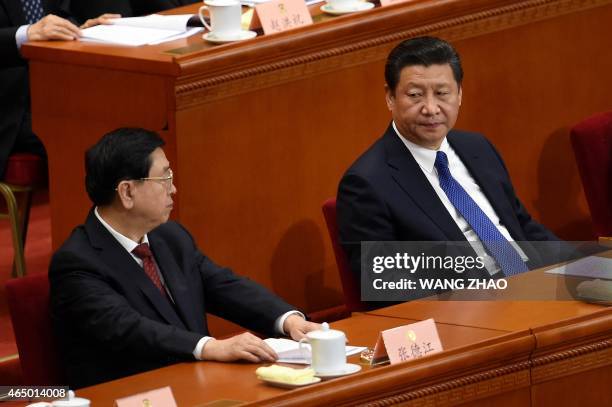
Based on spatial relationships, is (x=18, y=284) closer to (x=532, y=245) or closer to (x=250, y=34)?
(x=250, y=34)

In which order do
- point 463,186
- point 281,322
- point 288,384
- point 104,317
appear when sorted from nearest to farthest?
point 288,384 → point 104,317 → point 281,322 → point 463,186

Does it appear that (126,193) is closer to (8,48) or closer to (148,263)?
(148,263)

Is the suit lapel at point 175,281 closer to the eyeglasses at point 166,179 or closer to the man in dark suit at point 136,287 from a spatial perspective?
the man in dark suit at point 136,287

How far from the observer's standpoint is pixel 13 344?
3.55 metres

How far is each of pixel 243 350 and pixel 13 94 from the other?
1678 mm

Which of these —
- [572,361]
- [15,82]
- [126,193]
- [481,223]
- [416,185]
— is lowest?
[572,361]

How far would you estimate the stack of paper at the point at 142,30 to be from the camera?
11.7ft

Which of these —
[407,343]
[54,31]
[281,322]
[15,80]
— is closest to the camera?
[407,343]

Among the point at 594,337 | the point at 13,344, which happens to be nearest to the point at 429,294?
the point at 594,337

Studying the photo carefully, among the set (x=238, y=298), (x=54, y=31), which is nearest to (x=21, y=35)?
(x=54, y=31)

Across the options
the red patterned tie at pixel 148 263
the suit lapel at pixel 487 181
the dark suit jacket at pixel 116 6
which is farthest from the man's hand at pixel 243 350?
the dark suit jacket at pixel 116 6

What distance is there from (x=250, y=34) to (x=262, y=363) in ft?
3.65

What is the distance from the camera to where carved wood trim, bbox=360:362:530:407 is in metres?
2.46

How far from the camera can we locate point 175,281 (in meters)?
2.99
